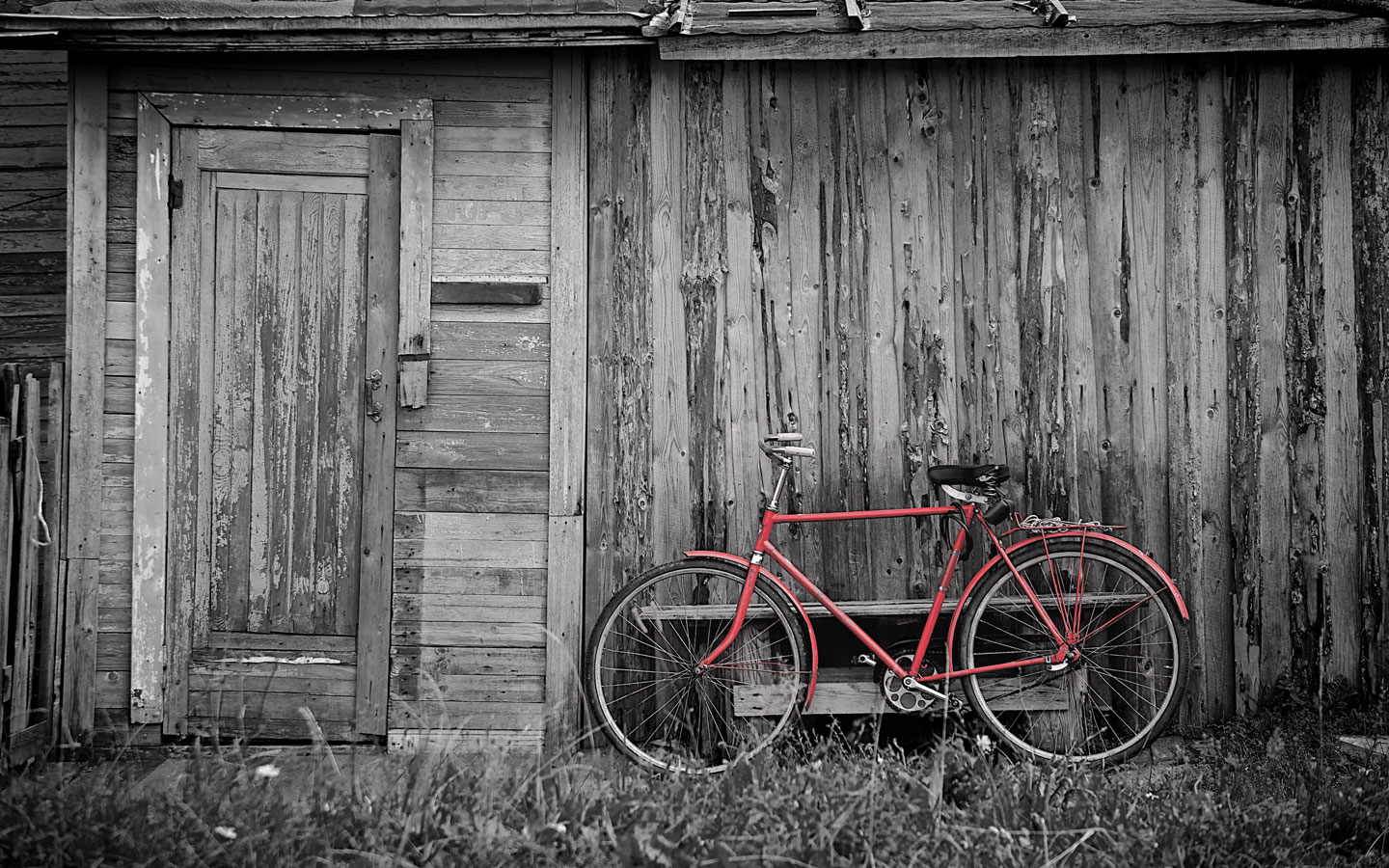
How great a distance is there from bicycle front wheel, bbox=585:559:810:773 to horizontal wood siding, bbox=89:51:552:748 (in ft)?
1.29

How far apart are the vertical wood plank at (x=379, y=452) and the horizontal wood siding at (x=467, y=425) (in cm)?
5

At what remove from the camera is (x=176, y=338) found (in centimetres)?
439

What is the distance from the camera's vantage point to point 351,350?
4434 millimetres

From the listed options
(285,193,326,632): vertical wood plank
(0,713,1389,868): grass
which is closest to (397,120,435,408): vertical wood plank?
(285,193,326,632): vertical wood plank

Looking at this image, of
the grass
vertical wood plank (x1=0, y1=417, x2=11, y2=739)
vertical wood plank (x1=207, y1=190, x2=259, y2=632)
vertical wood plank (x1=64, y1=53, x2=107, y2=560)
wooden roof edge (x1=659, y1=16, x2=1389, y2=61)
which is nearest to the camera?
the grass

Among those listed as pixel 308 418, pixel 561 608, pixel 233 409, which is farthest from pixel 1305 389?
pixel 233 409

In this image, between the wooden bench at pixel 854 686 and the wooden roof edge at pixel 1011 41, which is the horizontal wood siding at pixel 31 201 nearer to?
the wooden roof edge at pixel 1011 41

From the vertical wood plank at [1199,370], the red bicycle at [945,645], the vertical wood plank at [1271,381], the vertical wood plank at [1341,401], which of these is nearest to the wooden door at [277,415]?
the red bicycle at [945,645]

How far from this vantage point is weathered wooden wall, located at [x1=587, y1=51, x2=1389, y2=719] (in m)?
4.52

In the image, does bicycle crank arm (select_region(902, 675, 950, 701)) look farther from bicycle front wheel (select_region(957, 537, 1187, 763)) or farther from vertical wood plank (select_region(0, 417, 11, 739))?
vertical wood plank (select_region(0, 417, 11, 739))

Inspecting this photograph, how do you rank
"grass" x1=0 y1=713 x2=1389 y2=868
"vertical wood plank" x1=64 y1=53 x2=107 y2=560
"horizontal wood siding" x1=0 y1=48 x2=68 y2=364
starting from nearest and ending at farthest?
"grass" x1=0 y1=713 x2=1389 y2=868, "vertical wood plank" x1=64 y1=53 x2=107 y2=560, "horizontal wood siding" x1=0 y1=48 x2=68 y2=364

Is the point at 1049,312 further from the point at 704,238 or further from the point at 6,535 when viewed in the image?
the point at 6,535

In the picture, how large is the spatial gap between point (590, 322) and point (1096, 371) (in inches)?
85.3

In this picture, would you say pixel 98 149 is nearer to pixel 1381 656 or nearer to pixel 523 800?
pixel 523 800
